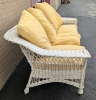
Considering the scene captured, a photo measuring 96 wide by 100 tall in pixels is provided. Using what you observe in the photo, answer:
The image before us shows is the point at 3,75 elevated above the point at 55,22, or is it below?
below

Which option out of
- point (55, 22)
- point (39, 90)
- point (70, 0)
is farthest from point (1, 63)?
point (70, 0)

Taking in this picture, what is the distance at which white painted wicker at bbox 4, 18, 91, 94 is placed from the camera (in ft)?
4.01

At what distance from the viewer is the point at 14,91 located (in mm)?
1574

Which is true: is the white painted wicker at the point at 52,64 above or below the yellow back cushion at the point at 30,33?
below

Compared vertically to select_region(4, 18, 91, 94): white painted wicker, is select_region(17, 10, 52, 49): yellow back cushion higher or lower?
higher

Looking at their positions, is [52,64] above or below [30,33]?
below

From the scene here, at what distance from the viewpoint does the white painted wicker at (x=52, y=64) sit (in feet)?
4.01

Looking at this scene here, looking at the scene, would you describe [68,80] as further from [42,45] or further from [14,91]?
[14,91]

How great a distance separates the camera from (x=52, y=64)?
4.38 ft

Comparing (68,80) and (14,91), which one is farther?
(14,91)

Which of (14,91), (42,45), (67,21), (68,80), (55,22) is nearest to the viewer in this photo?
(42,45)

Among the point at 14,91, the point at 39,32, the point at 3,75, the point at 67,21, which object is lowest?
the point at 14,91

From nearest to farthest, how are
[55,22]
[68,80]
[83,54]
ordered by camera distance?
[83,54]
[68,80]
[55,22]

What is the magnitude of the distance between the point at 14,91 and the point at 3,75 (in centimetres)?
25
